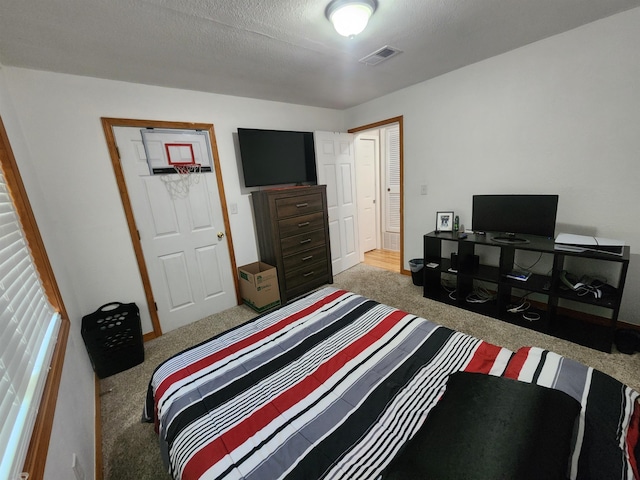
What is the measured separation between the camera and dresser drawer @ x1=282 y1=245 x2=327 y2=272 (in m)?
3.19

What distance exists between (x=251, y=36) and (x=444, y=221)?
249cm

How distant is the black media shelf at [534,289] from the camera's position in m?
2.00

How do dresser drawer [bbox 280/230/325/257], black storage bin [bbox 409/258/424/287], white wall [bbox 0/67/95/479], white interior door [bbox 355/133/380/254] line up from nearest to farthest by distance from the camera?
white wall [bbox 0/67/95/479] < dresser drawer [bbox 280/230/325/257] < black storage bin [bbox 409/258/424/287] < white interior door [bbox 355/133/380/254]

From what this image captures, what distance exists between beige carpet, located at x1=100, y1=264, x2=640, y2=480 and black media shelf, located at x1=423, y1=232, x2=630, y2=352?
0.12 m

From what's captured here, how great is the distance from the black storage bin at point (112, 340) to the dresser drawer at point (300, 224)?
1.62 meters

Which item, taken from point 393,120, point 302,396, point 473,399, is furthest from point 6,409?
point 393,120

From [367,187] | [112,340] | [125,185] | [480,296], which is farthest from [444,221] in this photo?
[112,340]

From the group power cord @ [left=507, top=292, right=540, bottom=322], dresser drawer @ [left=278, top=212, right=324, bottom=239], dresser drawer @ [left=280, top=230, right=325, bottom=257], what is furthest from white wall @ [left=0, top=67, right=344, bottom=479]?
power cord @ [left=507, top=292, right=540, bottom=322]

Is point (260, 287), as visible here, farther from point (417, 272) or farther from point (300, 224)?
point (417, 272)

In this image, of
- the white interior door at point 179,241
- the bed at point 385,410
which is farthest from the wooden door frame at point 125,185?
the bed at point 385,410

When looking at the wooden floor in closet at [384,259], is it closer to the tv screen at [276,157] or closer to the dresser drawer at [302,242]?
the dresser drawer at [302,242]

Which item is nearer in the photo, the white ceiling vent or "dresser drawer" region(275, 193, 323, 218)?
the white ceiling vent

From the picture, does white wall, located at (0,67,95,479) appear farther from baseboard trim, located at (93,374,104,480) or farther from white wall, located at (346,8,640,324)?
white wall, located at (346,8,640,324)

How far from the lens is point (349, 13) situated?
4.94ft
